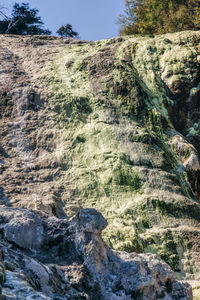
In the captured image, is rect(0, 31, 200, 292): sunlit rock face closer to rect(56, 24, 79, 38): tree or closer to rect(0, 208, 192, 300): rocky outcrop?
rect(0, 208, 192, 300): rocky outcrop

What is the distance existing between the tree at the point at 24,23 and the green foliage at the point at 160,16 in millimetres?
3582

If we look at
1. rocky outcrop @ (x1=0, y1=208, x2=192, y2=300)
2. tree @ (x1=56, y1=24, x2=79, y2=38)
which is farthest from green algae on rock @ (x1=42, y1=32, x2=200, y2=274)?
tree @ (x1=56, y1=24, x2=79, y2=38)

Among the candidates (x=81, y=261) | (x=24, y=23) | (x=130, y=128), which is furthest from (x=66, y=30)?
(x=81, y=261)

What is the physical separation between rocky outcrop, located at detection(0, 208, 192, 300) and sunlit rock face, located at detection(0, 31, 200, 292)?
318 centimetres

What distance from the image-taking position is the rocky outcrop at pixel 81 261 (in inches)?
163

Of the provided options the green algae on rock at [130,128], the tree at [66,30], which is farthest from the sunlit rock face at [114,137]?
the tree at [66,30]

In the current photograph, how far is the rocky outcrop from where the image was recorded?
4152 millimetres

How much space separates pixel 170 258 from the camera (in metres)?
8.10

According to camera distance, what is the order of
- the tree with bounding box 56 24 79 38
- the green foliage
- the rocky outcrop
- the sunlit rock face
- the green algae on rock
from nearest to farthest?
1. the rocky outcrop
2. the sunlit rock face
3. the green algae on rock
4. the green foliage
5. the tree with bounding box 56 24 79 38

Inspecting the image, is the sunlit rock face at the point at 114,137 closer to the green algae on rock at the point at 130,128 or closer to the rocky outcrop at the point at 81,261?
the green algae on rock at the point at 130,128

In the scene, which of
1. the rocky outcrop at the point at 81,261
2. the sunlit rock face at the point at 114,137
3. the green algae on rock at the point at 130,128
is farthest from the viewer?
the green algae on rock at the point at 130,128

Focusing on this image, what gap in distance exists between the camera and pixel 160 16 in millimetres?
17344

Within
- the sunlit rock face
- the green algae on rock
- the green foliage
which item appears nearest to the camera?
the sunlit rock face

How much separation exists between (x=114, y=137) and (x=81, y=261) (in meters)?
5.92
